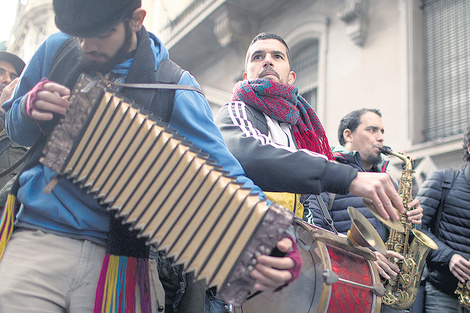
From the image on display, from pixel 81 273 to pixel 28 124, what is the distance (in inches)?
25.6

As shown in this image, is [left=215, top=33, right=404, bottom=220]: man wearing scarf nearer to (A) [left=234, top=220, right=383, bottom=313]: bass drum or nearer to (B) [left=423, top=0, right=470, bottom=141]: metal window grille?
(A) [left=234, top=220, right=383, bottom=313]: bass drum

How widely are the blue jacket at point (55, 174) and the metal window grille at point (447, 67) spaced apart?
6.72 m

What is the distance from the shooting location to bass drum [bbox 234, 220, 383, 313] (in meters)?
2.31

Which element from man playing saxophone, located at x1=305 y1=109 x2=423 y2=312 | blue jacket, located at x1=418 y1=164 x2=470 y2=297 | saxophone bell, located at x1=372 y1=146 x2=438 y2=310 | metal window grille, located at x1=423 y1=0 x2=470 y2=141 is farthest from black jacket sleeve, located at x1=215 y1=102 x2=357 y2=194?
metal window grille, located at x1=423 y1=0 x2=470 y2=141

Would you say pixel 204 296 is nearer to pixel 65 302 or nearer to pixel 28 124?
pixel 65 302

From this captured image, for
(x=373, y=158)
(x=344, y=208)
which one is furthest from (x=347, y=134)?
(x=344, y=208)

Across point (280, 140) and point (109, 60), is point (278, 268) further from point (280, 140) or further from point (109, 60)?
point (280, 140)

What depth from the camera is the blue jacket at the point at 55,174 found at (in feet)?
6.60

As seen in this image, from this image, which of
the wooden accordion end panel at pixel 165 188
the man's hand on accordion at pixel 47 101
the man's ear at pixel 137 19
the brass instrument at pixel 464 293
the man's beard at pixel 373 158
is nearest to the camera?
the wooden accordion end panel at pixel 165 188

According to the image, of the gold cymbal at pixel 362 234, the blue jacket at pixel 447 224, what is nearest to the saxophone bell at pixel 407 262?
the blue jacket at pixel 447 224

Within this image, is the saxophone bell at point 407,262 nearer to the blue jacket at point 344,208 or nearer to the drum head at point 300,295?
the blue jacket at point 344,208

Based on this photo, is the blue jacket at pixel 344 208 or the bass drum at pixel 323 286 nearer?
the bass drum at pixel 323 286

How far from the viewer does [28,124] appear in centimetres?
210

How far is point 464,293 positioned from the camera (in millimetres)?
4375
